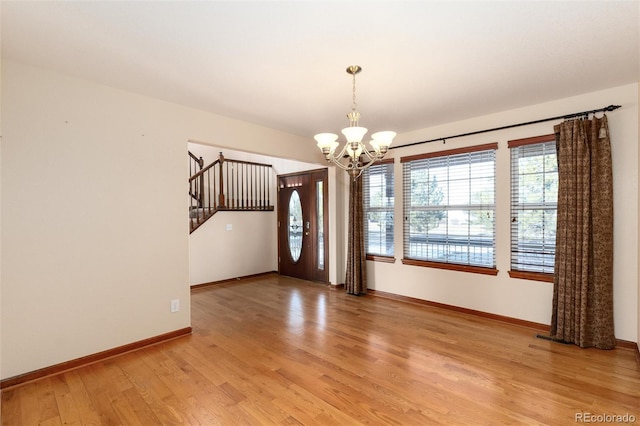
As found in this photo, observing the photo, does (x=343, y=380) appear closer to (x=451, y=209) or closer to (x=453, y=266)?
(x=453, y=266)

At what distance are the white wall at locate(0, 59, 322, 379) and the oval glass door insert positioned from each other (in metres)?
3.09

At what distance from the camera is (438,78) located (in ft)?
9.09

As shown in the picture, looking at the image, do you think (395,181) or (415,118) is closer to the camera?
(415,118)

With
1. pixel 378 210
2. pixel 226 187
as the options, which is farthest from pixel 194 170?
pixel 378 210

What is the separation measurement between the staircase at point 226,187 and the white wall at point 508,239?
311cm

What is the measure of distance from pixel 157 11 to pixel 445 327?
158 inches

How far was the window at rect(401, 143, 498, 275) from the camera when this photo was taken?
155 inches

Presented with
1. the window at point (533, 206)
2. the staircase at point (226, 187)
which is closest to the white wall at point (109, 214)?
the window at point (533, 206)

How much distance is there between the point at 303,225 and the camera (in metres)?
6.36

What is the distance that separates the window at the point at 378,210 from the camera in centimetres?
493

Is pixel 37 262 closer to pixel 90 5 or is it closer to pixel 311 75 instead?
pixel 90 5

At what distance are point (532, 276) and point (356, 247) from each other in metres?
2.43

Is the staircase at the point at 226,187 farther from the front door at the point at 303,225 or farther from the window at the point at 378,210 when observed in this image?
the window at the point at 378,210

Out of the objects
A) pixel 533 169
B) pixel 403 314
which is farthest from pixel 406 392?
pixel 533 169
